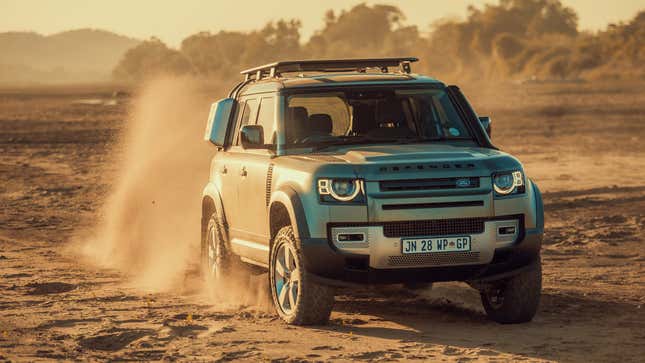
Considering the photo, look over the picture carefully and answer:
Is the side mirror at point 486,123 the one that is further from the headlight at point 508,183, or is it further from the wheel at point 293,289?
the wheel at point 293,289

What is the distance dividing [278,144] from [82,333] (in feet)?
6.34

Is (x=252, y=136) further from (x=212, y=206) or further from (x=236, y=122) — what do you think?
(x=212, y=206)

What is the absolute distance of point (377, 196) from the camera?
27.9 feet

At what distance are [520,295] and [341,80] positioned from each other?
84.9 inches

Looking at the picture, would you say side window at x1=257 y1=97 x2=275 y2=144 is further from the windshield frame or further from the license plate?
the license plate

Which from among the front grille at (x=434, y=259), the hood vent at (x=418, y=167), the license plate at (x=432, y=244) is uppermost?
the hood vent at (x=418, y=167)

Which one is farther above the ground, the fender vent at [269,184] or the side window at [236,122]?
the side window at [236,122]

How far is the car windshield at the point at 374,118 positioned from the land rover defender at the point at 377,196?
0.01 metres

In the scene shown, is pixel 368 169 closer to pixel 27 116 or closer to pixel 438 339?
pixel 438 339

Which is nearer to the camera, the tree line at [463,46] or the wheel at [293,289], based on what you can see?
the wheel at [293,289]

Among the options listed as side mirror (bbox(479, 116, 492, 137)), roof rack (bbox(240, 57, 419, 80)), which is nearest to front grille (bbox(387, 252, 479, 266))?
side mirror (bbox(479, 116, 492, 137))

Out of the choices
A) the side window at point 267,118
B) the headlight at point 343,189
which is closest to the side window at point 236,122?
the side window at point 267,118

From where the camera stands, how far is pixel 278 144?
31.9 feet

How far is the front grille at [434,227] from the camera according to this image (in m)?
8.55
